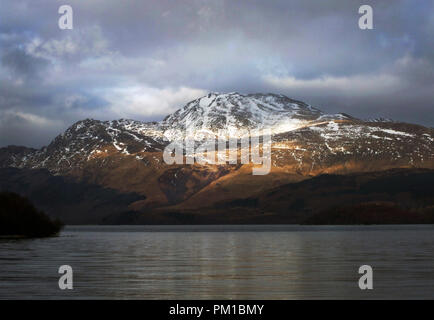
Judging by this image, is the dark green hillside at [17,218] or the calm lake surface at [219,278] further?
the dark green hillside at [17,218]

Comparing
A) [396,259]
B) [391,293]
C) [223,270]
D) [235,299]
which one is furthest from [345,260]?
[235,299]

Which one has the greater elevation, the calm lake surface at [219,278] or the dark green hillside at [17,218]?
the dark green hillside at [17,218]

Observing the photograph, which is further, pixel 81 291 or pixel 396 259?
pixel 396 259

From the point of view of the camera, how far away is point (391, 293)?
53875 millimetres

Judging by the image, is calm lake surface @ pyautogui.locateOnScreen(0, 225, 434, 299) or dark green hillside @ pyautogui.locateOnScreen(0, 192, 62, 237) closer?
calm lake surface @ pyautogui.locateOnScreen(0, 225, 434, 299)

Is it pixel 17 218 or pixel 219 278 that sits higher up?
pixel 17 218

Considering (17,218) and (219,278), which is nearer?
(219,278)

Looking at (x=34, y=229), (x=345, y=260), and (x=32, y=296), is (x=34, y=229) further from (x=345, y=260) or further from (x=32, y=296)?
(x=32, y=296)

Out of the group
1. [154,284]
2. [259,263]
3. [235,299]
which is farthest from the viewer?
[259,263]

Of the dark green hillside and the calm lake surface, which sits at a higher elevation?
the dark green hillside
